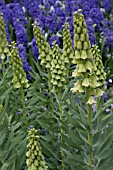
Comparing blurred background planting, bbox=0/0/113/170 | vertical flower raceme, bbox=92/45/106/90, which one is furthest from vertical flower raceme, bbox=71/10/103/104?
vertical flower raceme, bbox=92/45/106/90

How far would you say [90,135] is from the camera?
3.62m

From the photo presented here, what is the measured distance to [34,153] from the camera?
119 inches

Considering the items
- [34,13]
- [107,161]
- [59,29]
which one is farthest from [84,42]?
[34,13]

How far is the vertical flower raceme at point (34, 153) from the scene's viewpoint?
117 inches

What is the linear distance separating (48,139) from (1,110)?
2.31 feet

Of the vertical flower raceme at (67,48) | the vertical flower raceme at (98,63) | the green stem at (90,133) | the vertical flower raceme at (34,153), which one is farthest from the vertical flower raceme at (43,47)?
the vertical flower raceme at (34,153)

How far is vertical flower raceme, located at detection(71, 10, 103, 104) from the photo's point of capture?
3012mm

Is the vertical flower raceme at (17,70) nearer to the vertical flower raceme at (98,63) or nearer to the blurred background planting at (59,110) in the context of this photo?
the blurred background planting at (59,110)

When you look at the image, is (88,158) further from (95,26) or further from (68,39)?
(95,26)

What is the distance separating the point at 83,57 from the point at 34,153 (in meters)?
0.83

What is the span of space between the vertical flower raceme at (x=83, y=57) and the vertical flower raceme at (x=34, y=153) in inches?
21.9

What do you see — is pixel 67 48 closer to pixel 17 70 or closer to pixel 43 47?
pixel 43 47

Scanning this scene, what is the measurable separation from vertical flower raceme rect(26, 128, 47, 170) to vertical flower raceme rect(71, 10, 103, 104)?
1.83 feet

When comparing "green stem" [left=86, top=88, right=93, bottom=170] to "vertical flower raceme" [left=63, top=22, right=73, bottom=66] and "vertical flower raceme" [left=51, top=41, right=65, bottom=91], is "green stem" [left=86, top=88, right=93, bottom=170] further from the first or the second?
"vertical flower raceme" [left=63, top=22, right=73, bottom=66]
